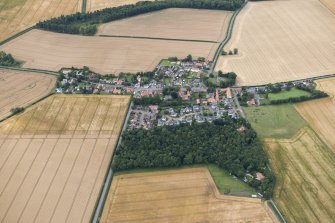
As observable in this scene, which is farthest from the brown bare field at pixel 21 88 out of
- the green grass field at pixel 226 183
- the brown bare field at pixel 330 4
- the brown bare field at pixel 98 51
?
the brown bare field at pixel 330 4

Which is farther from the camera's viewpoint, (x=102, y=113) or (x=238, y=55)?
(x=238, y=55)

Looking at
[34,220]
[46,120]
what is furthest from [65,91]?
[34,220]

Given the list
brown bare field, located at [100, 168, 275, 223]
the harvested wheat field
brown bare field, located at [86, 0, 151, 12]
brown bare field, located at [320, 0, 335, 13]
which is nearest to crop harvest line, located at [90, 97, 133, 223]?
brown bare field, located at [100, 168, 275, 223]

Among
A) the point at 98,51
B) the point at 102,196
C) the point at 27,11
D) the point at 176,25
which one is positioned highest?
the point at 176,25

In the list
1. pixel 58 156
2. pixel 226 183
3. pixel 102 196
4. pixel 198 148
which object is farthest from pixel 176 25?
pixel 102 196

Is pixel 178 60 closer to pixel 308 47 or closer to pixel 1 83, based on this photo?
pixel 308 47

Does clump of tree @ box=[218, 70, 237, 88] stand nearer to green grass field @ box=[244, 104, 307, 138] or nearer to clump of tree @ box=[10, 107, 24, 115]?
green grass field @ box=[244, 104, 307, 138]

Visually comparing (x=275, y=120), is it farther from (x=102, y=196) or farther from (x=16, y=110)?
(x=16, y=110)
